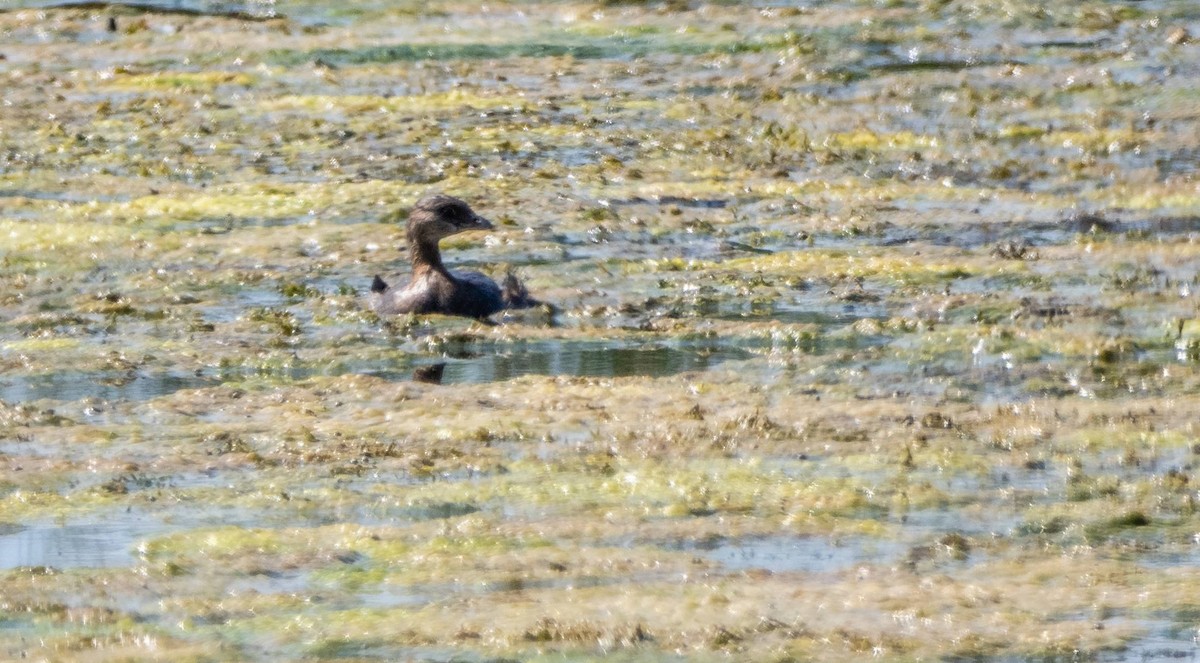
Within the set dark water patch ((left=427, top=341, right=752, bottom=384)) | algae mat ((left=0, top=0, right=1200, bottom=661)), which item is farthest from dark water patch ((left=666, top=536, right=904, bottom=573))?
dark water patch ((left=427, top=341, right=752, bottom=384))

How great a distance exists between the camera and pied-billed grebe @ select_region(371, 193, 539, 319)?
9602 millimetres

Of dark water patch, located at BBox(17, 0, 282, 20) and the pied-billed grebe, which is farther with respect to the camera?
dark water patch, located at BBox(17, 0, 282, 20)

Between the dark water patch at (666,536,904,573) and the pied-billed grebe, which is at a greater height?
the dark water patch at (666,536,904,573)

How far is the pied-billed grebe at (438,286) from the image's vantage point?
9602mm

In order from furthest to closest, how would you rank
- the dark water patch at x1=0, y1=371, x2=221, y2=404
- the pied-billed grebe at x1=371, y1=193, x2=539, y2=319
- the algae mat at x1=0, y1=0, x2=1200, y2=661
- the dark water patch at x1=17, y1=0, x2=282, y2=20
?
the dark water patch at x1=17, y1=0, x2=282, y2=20
the pied-billed grebe at x1=371, y1=193, x2=539, y2=319
the dark water patch at x1=0, y1=371, x2=221, y2=404
the algae mat at x1=0, y1=0, x2=1200, y2=661

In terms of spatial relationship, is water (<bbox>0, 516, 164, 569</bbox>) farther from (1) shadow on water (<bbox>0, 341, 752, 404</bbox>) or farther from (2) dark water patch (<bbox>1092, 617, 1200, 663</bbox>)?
(2) dark water patch (<bbox>1092, 617, 1200, 663</bbox>)

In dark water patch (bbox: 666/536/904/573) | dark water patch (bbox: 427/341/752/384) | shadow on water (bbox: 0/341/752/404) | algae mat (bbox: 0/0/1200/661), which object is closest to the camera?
algae mat (bbox: 0/0/1200/661)

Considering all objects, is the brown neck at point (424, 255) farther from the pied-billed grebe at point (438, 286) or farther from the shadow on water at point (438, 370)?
the shadow on water at point (438, 370)

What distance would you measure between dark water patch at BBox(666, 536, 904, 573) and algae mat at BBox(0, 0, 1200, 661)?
0.09ft

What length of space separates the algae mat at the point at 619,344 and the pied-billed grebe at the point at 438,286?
11 centimetres

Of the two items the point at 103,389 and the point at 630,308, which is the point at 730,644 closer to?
the point at 103,389

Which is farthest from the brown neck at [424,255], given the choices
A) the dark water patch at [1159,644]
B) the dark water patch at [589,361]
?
the dark water patch at [1159,644]

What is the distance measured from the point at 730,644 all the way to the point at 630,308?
4.23m

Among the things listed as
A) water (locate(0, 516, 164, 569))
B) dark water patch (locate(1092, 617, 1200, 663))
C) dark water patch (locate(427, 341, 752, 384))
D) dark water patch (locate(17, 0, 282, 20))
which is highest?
water (locate(0, 516, 164, 569))
